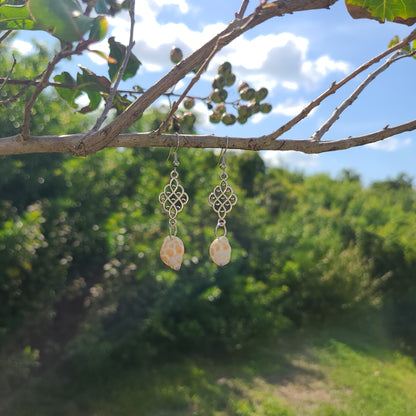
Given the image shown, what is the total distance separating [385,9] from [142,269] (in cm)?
312

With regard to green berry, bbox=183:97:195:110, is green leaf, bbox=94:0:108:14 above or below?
above

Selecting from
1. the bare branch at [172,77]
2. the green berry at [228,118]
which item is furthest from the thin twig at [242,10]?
the green berry at [228,118]

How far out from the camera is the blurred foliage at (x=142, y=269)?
388 centimetres

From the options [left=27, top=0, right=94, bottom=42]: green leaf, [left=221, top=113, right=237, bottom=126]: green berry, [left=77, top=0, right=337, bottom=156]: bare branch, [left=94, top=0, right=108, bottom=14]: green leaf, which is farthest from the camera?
[left=221, top=113, right=237, bottom=126]: green berry

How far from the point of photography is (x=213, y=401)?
13.9 feet

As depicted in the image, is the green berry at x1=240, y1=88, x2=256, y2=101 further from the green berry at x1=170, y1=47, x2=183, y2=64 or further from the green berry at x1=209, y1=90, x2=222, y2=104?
the green berry at x1=170, y1=47, x2=183, y2=64

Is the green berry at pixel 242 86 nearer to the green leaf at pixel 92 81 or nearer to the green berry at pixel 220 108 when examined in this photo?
the green berry at pixel 220 108

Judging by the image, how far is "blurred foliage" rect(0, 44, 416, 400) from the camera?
12.7ft

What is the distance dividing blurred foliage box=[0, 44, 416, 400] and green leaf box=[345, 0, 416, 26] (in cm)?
277

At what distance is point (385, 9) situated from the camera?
4.57 ft

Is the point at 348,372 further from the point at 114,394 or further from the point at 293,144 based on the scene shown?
the point at 293,144

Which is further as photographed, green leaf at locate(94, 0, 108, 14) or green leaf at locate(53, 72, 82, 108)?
green leaf at locate(53, 72, 82, 108)

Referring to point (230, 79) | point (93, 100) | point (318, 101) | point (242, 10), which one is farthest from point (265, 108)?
point (93, 100)

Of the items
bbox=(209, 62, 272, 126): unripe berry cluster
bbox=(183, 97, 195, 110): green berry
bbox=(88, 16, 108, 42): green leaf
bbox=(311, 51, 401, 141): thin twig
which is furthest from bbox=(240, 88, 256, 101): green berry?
bbox=(88, 16, 108, 42): green leaf
